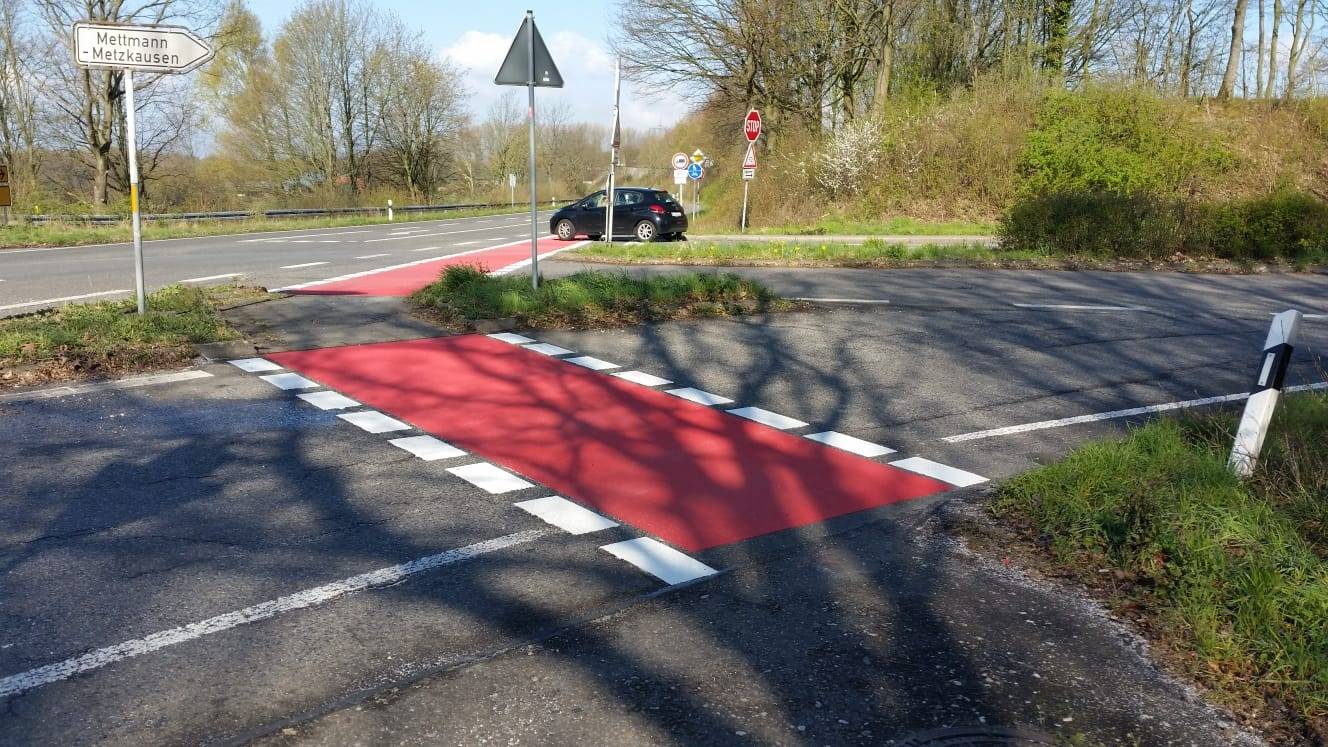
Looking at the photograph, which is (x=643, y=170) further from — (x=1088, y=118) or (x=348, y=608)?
(x=348, y=608)

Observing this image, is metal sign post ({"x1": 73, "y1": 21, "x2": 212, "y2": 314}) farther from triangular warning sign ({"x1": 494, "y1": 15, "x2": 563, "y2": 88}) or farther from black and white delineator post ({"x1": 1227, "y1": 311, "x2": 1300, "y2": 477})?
black and white delineator post ({"x1": 1227, "y1": 311, "x2": 1300, "y2": 477})

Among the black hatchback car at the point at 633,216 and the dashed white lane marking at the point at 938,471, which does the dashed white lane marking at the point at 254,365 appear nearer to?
the dashed white lane marking at the point at 938,471

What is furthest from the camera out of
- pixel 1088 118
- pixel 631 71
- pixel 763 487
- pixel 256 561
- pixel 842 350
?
pixel 631 71

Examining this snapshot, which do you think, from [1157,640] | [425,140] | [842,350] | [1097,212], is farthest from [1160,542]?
[425,140]

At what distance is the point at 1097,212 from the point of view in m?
20.4

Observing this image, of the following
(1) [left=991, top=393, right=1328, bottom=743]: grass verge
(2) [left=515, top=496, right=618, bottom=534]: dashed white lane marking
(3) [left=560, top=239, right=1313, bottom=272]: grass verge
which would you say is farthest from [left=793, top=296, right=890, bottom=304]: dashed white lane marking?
(2) [left=515, top=496, right=618, bottom=534]: dashed white lane marking

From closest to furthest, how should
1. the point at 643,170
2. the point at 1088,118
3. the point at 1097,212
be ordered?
the point at 1097,212
the point at 1088,118
the point at 643,170

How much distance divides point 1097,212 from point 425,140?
1791 inches

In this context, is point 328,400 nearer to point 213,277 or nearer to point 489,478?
point 489,478

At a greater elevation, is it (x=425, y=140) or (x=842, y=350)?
(x=425, y=140)

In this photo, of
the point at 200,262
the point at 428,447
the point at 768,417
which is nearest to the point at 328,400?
the point at 428,447

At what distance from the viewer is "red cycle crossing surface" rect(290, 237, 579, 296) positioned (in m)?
14.0

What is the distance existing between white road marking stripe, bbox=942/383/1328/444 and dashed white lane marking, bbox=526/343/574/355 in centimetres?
404

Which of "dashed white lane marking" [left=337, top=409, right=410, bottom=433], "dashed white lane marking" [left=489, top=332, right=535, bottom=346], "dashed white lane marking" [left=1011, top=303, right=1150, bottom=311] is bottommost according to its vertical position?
"dashed white lane marking" [left=337, top=409, right=410, bottom=433]
